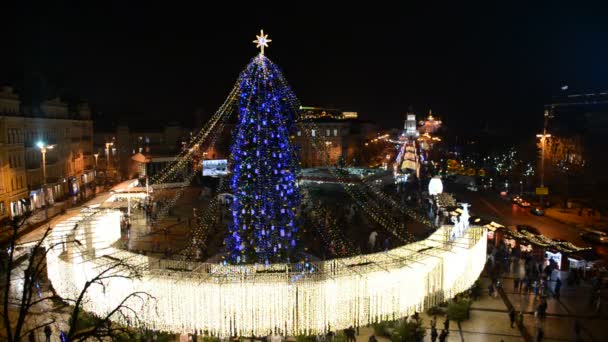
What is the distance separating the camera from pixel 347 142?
81.2m

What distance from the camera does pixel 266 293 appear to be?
12953mm

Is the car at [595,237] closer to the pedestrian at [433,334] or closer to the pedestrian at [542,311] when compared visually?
the pedestrian at [542,311]

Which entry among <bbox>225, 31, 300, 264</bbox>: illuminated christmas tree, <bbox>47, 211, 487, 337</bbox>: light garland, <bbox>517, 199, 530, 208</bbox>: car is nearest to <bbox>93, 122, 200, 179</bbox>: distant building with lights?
<bbox>517, 199, 530, 208</bbox>: car

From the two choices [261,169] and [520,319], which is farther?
[261,169]

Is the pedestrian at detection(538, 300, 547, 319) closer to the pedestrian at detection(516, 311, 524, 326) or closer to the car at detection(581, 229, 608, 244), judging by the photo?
the pedestrian at detection(516, 311, 524, 326)

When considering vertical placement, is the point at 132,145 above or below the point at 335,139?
below

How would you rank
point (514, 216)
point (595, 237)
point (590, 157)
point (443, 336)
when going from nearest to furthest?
point (443, 336) < point (595, 237) < point (514, 216) < point (590, 157)

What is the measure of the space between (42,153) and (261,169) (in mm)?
25118

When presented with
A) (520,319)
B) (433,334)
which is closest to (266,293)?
(433,334)

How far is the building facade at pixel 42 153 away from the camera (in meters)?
33.9

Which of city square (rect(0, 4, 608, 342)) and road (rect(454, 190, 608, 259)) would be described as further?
road (rect(454, 190, 608, 259))

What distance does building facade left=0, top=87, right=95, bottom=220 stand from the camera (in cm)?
3388

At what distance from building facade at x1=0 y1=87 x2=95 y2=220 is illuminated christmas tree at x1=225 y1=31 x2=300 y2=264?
14.7 metres

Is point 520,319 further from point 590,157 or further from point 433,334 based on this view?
point 590,157
